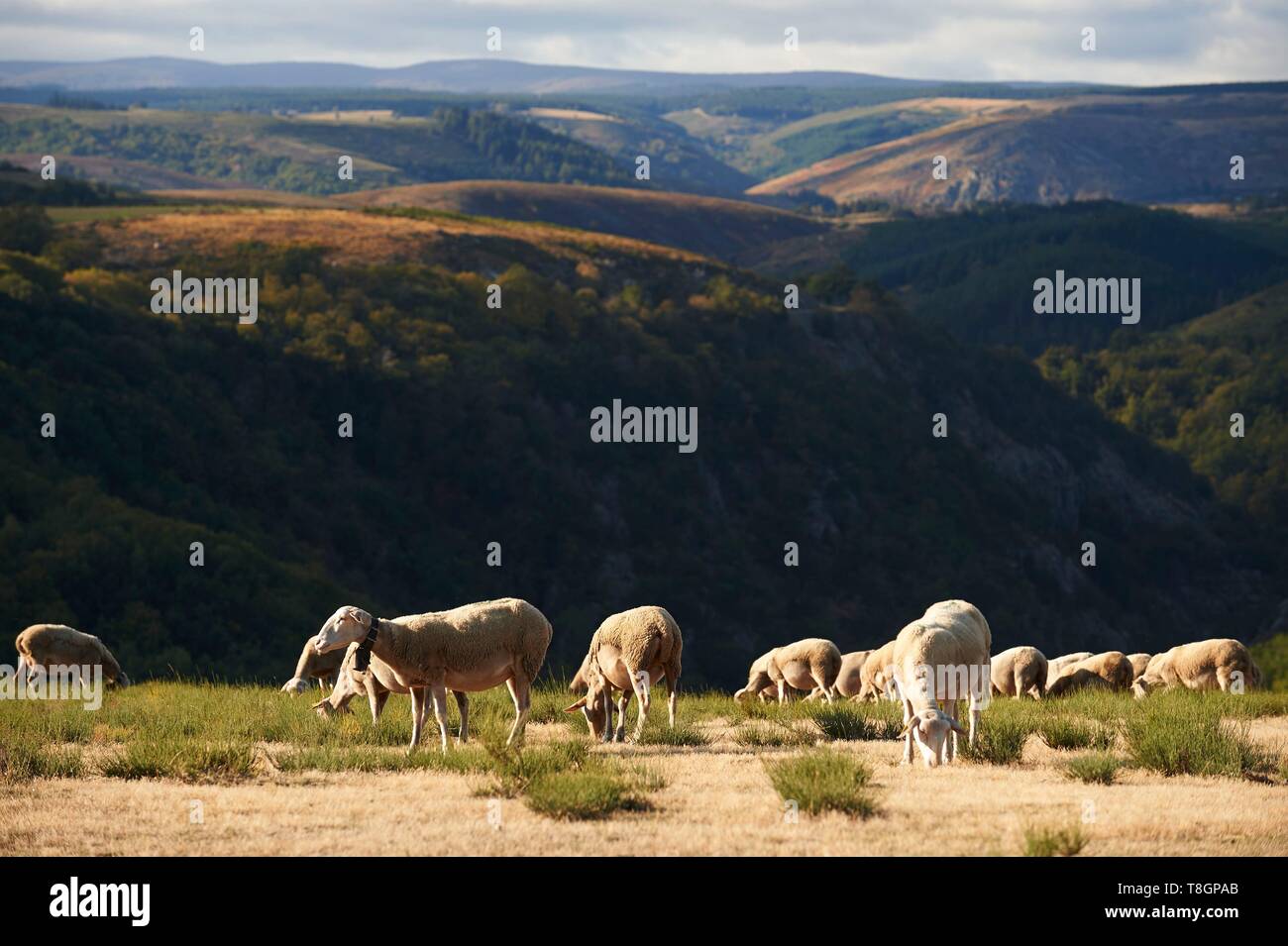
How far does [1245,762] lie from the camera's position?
52.1ft

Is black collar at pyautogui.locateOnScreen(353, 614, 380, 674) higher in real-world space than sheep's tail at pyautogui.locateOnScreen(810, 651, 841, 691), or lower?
higher

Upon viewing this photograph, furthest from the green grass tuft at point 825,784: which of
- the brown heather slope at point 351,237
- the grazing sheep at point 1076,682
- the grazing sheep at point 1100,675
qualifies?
the brown heather slope at point 351,237

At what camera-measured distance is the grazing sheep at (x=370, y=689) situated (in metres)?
17.6

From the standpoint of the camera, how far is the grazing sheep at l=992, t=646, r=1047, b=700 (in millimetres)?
24359

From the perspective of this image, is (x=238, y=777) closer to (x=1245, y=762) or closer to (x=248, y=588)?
(x=1245, y=762)

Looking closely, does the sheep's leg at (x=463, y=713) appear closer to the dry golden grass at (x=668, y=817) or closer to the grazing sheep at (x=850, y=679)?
the dry golden grass at (x=668, y=817)

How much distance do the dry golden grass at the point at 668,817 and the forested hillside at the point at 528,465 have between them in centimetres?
3604

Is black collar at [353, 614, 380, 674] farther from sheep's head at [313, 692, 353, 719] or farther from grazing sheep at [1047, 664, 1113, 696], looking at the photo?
grazing sheep at [1047, 664, 1113, 696]

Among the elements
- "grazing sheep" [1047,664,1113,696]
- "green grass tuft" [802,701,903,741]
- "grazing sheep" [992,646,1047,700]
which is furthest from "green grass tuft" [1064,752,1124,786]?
"grazing sheep" [1047,664,1113,696]

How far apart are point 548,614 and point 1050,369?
10823cm

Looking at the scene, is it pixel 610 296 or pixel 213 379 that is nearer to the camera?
pixel 213 379

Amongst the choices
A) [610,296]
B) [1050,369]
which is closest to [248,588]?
[610,296]

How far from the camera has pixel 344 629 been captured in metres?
16.6

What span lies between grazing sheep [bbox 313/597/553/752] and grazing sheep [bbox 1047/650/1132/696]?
33.2ft
